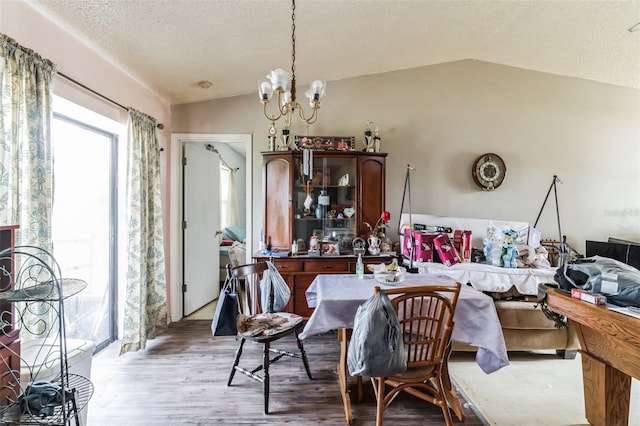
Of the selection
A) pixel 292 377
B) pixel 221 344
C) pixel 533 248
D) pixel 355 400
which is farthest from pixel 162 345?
pixel 533 248

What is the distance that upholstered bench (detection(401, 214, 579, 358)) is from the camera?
2.51m

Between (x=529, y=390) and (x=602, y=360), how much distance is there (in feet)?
2.30

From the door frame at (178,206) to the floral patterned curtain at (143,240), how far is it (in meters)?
0.48

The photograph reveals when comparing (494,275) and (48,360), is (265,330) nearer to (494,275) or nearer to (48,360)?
(48,360)

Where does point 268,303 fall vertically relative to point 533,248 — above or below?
below

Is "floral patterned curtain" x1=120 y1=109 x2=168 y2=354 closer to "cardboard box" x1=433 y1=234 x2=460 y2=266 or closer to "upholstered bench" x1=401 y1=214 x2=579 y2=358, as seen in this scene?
"upholstered bench" x1=401 y1=214 x2=579 y2=358

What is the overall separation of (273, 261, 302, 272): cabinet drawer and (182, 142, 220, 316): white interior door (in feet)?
4.23

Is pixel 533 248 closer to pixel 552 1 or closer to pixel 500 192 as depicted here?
pixel 500 192

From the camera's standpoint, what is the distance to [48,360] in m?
1.49

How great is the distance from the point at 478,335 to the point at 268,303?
1538 mm

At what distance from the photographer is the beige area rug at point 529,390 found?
6.33 feet

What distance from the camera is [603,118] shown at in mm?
3668

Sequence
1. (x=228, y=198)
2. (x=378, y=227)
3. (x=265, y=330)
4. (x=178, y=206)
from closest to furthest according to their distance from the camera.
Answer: (x=265, y=330)
(x=378, y=227)
(x=178, y=206)
(x=228, y=198)

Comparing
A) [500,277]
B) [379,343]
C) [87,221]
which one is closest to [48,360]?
[87,221]
